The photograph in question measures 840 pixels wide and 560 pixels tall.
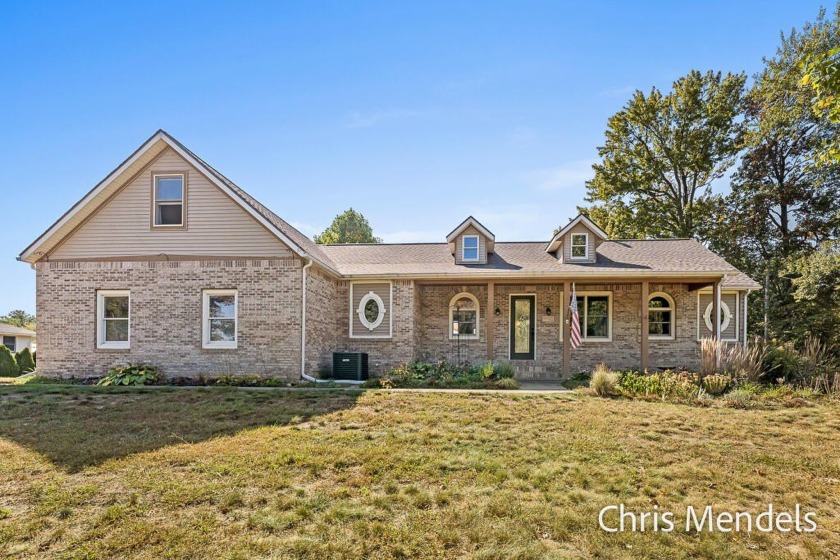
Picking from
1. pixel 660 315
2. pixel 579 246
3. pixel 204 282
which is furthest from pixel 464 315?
pixel 204 282

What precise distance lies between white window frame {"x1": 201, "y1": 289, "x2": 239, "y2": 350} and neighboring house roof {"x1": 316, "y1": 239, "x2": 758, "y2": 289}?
354 cm

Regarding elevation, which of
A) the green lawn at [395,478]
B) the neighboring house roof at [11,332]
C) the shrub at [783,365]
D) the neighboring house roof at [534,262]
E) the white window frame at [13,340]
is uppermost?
the neighboring house roof at [534,262]

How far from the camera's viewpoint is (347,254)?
58.7 ft

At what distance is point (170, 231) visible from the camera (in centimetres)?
1304

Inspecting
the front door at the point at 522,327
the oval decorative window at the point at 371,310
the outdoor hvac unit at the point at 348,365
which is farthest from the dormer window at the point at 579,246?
the outdoor hvac unit at the point at 348,365

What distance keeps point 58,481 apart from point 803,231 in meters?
28.4

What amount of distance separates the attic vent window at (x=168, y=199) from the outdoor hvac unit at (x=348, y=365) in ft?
19.2

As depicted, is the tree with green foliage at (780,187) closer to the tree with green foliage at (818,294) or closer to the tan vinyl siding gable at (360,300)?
the tree with green foliage at (818,294)

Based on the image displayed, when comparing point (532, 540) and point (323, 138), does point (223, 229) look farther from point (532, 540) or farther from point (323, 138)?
point (532, 540)

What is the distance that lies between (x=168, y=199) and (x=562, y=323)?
499 inches

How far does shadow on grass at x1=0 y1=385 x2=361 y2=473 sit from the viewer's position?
6395 millimetres

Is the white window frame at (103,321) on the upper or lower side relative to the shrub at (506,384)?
upper

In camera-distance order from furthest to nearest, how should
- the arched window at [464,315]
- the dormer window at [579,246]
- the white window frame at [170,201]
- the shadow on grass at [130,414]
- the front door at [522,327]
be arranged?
the arched window at [464,315] < the front door at [522,327] < the dormer window at [579,246] < the white window frame at [170,201] < the shadow on grass at [130,414]

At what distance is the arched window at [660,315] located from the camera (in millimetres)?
15789
